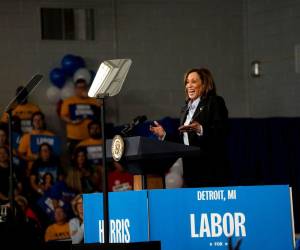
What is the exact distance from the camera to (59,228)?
10078mm

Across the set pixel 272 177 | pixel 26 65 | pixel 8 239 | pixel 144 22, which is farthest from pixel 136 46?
pixel 8 239

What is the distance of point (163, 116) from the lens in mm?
11953

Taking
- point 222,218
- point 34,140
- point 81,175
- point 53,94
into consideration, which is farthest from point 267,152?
point 222,218

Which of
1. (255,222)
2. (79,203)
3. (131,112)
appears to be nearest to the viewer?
(255,222)

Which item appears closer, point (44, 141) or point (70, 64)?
point (44, 141)

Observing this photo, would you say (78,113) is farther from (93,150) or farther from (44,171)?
(44,171)

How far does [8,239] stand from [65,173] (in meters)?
6.70

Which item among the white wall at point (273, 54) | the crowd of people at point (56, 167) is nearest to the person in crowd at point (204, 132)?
the crowd of people at point (56, 167)

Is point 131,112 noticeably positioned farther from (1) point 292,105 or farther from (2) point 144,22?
(1) point 292,105

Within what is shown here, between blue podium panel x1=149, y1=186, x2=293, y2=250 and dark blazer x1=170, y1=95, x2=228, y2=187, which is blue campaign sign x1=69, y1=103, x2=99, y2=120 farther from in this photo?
blue podium panel x1=149, y1=186, x2=293, y2=250

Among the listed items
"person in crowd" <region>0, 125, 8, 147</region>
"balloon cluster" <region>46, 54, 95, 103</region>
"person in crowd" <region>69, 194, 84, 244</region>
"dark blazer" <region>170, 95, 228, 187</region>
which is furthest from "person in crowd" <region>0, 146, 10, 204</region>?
"dark blazer" <region>170, 95, 228, 187</region>

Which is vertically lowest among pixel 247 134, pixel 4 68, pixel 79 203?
pixel 79 203

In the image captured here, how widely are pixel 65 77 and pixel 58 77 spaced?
10cm

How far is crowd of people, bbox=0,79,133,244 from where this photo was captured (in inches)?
404
